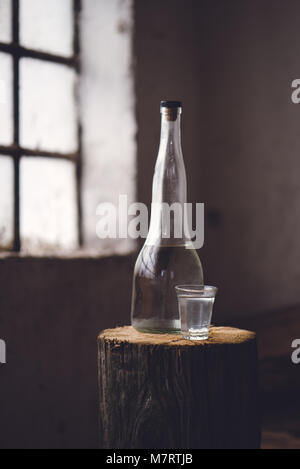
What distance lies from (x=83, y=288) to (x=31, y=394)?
37 cm

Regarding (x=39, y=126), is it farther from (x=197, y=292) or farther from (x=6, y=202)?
(x=197, y=292)

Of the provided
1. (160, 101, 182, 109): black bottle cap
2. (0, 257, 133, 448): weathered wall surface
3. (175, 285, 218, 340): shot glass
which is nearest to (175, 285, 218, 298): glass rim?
(175, 285, 218, 340): shot glass

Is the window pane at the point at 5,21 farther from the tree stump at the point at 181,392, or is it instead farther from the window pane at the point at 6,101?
the tree stump at the point at 181,392

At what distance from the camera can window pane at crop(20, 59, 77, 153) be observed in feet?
6.08

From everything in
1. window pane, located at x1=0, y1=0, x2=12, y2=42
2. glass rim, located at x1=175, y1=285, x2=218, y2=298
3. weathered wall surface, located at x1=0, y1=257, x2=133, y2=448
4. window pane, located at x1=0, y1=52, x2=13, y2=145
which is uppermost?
window pane, located at x1=0, y1=0, x2=12, y2=42

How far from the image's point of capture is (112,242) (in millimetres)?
2047

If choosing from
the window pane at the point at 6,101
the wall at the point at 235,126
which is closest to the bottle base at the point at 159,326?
the window pane at the point at 6,101

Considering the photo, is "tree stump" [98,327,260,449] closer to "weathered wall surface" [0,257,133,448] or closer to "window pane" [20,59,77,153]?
"weathered wall surface" [0,257,133,448]

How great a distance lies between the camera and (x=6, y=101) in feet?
5.88

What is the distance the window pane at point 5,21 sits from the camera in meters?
1.78

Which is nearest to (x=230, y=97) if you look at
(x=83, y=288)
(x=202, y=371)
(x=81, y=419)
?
(x=83, y=288)

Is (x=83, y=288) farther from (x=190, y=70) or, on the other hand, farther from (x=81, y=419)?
(x=190, y=70)

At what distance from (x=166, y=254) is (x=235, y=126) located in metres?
1.41

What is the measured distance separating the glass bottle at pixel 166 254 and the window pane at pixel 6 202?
2.65 feet
